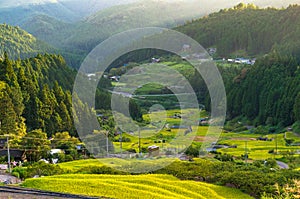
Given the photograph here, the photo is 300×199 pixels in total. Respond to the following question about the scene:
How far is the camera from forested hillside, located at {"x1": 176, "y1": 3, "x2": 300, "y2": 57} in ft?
307

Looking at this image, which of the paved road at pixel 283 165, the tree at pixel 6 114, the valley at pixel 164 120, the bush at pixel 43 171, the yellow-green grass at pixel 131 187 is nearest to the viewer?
the yellow-green grass at pixel 131 187

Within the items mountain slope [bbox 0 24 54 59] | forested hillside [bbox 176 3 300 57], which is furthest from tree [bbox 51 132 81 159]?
mountain slope [bbox 0 24 54 59]

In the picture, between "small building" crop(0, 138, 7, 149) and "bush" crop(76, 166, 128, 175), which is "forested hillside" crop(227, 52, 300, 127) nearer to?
"small building" crop(0, 138, 7, 149)

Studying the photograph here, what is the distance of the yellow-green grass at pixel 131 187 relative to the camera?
47.8 ft

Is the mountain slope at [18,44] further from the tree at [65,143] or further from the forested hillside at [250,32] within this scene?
the tree at [65,143]

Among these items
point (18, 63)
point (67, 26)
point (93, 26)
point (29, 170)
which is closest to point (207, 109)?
point (18, 63)

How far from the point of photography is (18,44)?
121 m

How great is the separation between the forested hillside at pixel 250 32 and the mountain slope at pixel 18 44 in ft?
145

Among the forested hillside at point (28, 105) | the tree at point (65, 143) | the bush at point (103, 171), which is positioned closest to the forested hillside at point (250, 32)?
the forested hillside at point (28, 105)

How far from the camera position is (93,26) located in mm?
182500

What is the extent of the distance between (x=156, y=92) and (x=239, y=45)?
1341 inches

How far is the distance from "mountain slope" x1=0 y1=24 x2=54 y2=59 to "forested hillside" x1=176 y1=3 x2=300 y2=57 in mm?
44121

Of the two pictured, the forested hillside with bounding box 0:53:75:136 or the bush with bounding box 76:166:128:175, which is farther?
the forested hillside with bounding box 0:53:75:136

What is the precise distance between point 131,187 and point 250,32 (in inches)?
3671
